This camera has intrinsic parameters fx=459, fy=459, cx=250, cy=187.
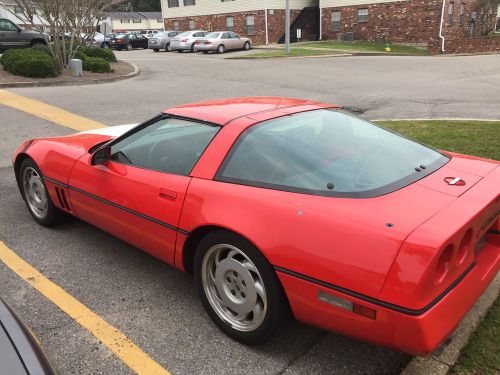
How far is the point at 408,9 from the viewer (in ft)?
106

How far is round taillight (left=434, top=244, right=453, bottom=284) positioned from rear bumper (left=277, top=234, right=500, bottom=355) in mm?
86

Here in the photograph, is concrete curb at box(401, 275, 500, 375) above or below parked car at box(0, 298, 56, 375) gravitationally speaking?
below

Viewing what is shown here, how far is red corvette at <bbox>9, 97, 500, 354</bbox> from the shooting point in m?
2.04

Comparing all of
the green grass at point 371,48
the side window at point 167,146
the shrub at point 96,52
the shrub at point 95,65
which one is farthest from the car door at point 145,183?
the green grass at point 371,48

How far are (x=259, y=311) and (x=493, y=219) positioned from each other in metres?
1.38

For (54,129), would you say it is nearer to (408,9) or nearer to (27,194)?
(27,194)

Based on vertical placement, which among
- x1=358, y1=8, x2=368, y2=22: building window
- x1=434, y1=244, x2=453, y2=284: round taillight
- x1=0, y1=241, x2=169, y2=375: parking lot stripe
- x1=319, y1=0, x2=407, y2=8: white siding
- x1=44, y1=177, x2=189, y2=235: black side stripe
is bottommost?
x1=0, y1=241, x2=169, y2=375: parking lot stripe

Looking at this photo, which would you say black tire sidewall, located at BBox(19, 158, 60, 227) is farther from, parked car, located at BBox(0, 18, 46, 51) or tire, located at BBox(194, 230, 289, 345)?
Answer: parked car, located at BBox(0, 18, 46, 51)

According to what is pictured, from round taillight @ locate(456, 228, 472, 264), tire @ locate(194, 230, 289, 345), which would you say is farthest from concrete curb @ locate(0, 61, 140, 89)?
round taillight @ locate(456, 228, 472, 264)

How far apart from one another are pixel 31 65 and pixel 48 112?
5.36 metres

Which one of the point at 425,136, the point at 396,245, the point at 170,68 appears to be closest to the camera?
the point at 396,245

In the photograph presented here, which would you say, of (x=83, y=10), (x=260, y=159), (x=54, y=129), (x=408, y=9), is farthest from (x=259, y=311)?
(x=408, y=9)

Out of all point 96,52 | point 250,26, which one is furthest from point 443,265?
point 250,26

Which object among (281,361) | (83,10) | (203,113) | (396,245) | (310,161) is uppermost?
(83,10)
